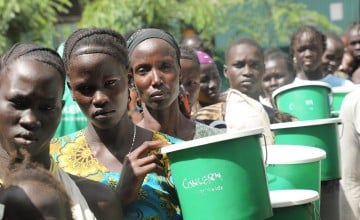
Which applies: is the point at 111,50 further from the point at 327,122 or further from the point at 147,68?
the point at 327,122

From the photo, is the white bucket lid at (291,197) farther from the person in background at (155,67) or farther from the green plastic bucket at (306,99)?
the green plastic bucket at (306,99)

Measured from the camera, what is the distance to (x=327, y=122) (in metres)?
4.70

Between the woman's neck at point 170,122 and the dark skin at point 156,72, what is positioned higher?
the dark skin at point 156,72

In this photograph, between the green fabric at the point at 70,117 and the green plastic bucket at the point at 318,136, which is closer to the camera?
the green plastic bucket at the point at 318,136

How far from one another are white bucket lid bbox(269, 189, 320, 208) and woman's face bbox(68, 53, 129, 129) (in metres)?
0.77

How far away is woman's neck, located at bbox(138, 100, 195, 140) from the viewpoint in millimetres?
4191

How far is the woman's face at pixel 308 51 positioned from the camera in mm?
8195

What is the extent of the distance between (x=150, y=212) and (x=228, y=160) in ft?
1.23

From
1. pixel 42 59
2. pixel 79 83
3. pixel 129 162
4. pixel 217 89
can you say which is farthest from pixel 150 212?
pixel 217 89

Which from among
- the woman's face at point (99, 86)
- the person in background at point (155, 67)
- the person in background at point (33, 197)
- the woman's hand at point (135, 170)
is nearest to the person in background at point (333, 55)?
the person in background at point (155, 67)

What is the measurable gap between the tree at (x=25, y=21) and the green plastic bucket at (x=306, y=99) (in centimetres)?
511

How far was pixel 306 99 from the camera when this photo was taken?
5973 millimetres

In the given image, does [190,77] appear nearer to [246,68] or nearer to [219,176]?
[246,68]

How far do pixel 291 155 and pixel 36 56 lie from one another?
1.68 meters
